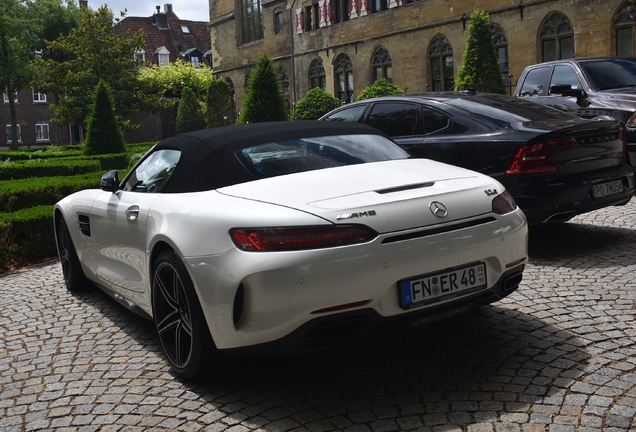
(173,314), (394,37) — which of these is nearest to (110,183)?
(173,314)

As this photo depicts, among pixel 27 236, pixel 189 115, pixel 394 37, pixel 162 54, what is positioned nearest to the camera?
pixel 27 236

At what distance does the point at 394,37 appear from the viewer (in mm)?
31984

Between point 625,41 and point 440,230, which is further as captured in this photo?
point 625,41

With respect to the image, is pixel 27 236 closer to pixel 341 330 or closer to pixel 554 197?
pixel 554 197

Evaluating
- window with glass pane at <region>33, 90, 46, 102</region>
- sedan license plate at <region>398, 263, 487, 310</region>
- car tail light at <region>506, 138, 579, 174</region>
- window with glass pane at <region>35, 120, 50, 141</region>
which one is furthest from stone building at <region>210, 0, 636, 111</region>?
window with glass pane at <region>35, 120, 50, 141</region>

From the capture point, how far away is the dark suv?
9.61m

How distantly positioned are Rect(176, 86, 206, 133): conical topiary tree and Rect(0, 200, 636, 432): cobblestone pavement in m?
39.2

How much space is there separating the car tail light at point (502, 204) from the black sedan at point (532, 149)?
7.90 feet

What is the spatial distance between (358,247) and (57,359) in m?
2.44

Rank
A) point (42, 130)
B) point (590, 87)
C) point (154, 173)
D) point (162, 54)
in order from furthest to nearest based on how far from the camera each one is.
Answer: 1. point (162, 54)
2. point (42, 130)
3. point (590, 87)
4. point (154, 173)

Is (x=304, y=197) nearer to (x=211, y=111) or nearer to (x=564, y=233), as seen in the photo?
(x=564, y=233)

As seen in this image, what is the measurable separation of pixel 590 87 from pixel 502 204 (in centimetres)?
740

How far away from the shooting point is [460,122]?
698cm

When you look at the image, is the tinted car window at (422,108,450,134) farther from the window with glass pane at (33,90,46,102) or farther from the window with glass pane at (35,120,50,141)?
the window with glass pane at (33,90,46,102)
